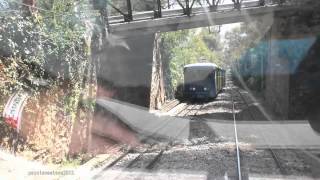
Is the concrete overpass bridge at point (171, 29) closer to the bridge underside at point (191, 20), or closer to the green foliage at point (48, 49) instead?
the bridge underside at point (191, 20)

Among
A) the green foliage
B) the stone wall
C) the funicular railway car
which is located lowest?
the funicular railway car

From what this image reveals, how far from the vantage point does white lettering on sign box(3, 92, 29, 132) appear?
10.4 m

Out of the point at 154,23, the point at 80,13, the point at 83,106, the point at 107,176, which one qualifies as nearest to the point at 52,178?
the point at 107,176

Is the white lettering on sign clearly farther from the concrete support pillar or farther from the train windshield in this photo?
the train windshield

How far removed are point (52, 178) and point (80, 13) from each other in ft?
21.8

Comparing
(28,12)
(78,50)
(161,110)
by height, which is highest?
(28,12)

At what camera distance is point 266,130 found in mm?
20453

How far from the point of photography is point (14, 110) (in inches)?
420

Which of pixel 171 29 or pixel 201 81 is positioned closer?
pixel 171 29

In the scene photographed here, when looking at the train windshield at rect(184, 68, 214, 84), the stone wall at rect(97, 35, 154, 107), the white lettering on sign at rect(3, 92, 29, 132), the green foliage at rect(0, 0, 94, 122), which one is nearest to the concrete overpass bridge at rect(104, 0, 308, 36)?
the stone wall at rect(97, 35, 154, 107)

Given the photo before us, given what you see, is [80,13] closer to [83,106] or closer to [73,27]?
[73,27]

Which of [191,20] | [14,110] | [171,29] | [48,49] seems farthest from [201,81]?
[14,110]

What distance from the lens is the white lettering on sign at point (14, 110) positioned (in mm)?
10391

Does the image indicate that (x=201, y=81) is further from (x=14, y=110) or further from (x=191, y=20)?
(x=14, y=110)
